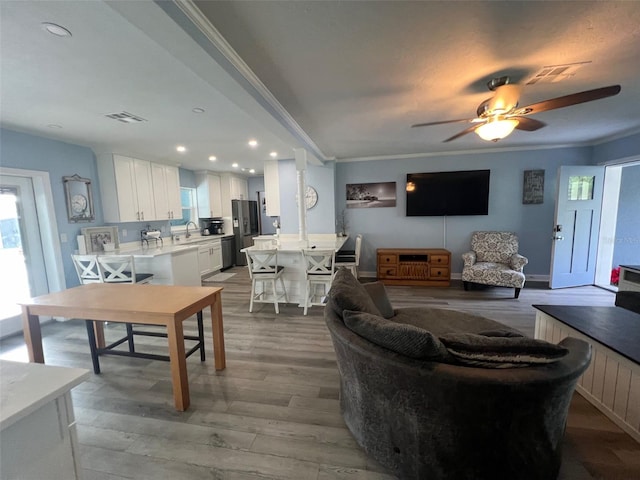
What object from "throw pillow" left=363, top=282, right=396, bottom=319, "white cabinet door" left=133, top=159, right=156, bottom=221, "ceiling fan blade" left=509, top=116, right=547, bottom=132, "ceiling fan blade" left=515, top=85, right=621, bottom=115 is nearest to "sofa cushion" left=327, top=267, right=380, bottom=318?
"throw pillow" left=363, top=282, right=396, bottom=319

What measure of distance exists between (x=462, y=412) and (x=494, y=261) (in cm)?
438

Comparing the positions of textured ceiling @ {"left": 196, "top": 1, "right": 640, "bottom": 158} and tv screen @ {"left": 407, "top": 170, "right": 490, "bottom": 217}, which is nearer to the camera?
textured ceiling @ {"left": 196, "top": 1, "right": 640, "bottom": 158}

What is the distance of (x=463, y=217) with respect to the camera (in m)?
5.12

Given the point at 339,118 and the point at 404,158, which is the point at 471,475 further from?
the point at 404,158

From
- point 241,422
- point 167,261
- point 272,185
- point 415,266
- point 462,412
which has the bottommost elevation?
point 241,422

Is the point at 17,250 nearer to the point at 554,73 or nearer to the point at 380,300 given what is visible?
the point at 380,300

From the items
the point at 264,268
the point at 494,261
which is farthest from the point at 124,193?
the point at 494,261

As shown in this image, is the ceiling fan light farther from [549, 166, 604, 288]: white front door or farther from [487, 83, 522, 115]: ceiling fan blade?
[549, 166, 604, 288]: white front door

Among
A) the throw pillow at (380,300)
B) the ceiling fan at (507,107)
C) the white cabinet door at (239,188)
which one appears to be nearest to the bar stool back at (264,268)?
the throw pillow at (380,300)

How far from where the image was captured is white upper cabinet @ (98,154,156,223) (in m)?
4.07

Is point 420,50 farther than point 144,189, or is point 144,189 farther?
point 144,189

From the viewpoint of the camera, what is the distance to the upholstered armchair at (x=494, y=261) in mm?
4121

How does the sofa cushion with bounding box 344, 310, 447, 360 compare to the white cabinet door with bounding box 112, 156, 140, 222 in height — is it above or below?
below

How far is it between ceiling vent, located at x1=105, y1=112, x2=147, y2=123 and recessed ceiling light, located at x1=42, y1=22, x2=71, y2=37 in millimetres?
1286
